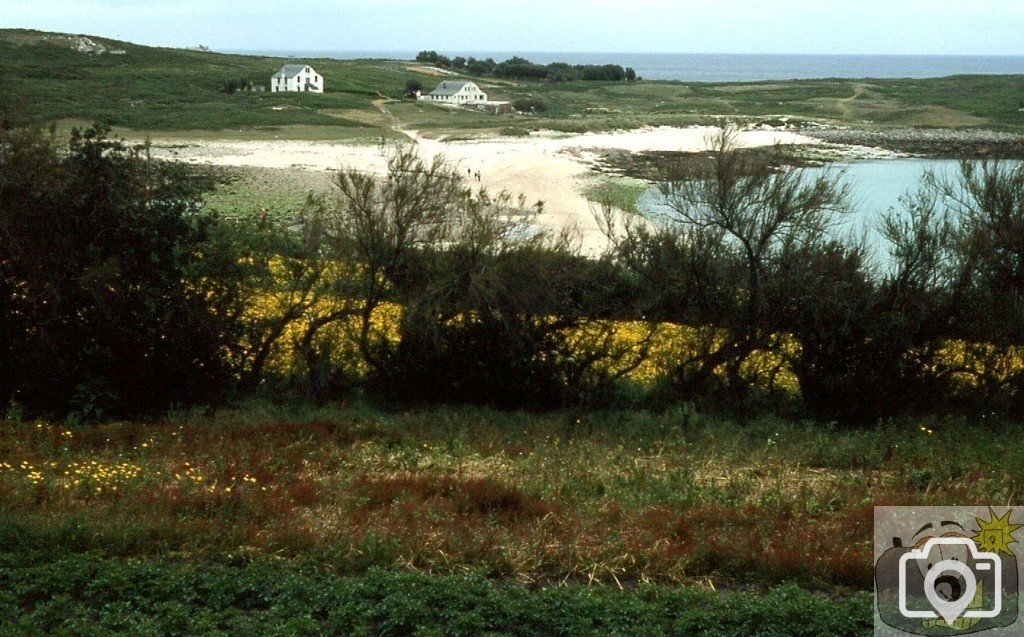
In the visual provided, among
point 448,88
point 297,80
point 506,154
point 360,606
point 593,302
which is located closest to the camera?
point 360,606

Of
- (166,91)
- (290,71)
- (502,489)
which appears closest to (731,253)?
(502,489)

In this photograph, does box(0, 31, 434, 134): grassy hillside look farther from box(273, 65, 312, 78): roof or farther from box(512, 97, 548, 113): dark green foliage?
box(512, 97, 548, 113): dark green foliage

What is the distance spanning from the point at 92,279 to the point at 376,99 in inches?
2358

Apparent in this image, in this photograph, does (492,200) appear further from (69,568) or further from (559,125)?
(559,125)

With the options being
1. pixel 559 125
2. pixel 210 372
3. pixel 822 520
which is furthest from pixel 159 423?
pixel 559 125

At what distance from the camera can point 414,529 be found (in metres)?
7.49

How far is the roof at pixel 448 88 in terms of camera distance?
245 ft

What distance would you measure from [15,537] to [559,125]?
52839mm

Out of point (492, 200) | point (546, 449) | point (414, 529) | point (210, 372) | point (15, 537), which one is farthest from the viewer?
point (492, 200)

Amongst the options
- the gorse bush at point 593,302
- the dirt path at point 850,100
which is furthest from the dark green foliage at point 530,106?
the gorse bush at point 593,302

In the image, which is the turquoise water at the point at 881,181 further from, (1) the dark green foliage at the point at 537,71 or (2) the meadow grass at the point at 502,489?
(1) the dark green foliage at the point at 537,71

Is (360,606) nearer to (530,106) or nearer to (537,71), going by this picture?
(530,106)

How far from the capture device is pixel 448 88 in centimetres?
7575

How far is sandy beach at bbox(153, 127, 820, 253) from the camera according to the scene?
109ft
